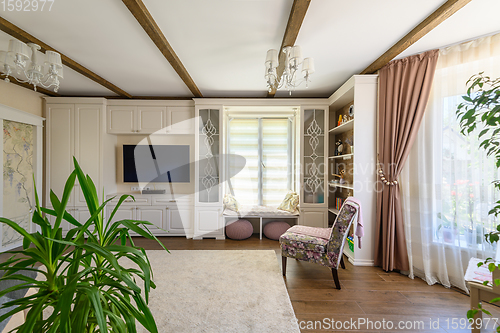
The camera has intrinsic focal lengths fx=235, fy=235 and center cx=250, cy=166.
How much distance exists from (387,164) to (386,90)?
90cm

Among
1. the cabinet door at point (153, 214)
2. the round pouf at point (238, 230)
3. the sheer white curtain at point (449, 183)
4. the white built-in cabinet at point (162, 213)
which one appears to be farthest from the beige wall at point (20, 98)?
the sheer white curtain at point (449, 183)

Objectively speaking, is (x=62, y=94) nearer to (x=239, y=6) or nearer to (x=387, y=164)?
(x=239, y=6)

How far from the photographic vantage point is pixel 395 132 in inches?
108

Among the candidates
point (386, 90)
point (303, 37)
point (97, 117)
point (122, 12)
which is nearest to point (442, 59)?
point (386, 90)

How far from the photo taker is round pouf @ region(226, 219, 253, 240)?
4.05 m

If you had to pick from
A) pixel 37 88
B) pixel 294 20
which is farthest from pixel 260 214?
pixel 37 88

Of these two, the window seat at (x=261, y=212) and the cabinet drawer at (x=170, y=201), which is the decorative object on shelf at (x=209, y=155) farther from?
the window seat at (x=261, y=212)

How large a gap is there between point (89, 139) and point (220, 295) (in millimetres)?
3428

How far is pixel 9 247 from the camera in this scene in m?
3.35

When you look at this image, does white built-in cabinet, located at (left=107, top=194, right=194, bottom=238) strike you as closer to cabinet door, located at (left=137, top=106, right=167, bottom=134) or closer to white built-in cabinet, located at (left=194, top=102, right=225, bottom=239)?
white built-in cabinet, located at (left=194, top=102, right=225, bottom=239)

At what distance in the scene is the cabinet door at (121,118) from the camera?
4.12 metres

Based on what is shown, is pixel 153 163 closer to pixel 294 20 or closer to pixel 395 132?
pixel 294 20

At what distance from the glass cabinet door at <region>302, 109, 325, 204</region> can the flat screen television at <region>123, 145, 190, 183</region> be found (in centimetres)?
218

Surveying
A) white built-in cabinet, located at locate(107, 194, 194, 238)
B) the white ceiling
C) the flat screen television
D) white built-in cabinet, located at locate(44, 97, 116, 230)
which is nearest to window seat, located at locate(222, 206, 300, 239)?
white built-in cabinet, located at locate(107, 194, 194, 238)
